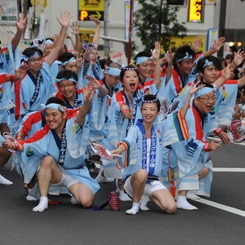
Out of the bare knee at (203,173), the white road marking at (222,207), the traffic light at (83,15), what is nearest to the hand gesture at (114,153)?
the bare knee at (203,173)

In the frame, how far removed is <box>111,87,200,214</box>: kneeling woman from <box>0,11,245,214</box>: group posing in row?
1 centimetres

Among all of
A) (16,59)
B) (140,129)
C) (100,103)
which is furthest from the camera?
(16,59)

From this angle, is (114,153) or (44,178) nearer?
(114,153)

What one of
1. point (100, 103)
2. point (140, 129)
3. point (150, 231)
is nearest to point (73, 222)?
point (150, 231)

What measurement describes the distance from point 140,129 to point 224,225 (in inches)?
50.6

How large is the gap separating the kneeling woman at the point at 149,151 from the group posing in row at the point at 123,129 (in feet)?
0.03

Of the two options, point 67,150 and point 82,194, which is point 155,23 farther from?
point 82,194

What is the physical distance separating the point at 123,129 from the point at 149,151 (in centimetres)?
94

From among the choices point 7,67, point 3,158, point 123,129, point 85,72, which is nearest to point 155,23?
point 85,72

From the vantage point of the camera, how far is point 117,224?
594cm

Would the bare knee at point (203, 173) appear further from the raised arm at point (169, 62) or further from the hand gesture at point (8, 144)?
the hand gesture at point (8, 144)

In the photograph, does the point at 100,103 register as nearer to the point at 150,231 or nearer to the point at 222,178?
the point at 222,178

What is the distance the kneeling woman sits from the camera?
6.35 meters

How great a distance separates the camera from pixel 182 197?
22.2 feet
